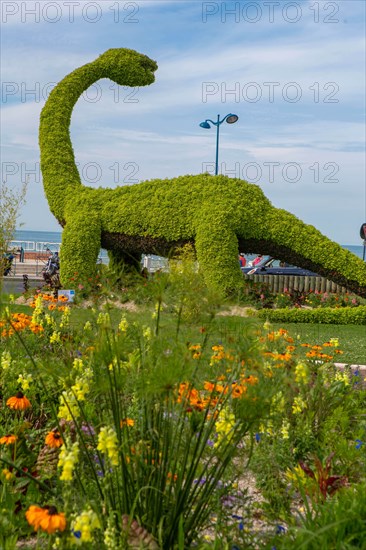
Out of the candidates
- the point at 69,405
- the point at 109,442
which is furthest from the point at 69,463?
the point at 69,405

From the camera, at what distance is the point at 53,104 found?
16.9 m

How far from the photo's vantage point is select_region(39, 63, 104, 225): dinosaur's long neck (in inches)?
655

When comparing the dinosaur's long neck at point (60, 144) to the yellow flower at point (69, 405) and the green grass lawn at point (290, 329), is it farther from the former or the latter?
the yellow flower at point (69, 405)

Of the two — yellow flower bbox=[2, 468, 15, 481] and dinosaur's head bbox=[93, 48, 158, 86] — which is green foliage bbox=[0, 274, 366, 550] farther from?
dinosaur's head bbox=[93, 48, 158, 86]

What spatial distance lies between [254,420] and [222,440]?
176 millimetres

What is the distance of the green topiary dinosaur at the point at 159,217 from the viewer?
14.3 meters

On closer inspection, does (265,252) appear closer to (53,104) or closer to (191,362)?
(53,104)

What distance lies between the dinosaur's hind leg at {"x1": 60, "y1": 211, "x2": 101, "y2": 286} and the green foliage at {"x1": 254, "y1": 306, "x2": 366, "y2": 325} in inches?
173

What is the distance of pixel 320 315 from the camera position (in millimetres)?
13414

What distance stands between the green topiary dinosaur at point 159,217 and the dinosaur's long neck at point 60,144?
23 millimetres

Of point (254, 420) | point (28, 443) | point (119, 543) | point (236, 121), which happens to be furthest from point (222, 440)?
point (236, 121)

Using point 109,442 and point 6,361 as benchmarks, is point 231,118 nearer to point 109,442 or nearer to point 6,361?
point 6,361

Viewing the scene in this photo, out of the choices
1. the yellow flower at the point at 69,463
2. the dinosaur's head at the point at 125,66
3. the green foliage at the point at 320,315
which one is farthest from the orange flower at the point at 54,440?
the dinosaur's head at the point at 125,66

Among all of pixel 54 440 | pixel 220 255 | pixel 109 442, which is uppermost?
pixel 220 255
